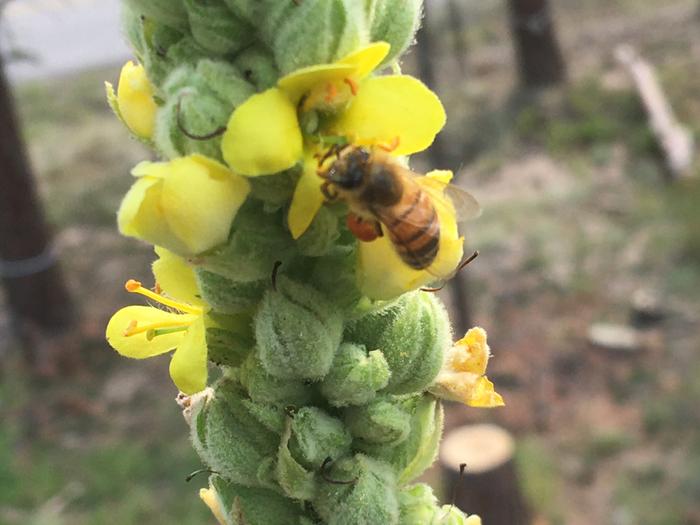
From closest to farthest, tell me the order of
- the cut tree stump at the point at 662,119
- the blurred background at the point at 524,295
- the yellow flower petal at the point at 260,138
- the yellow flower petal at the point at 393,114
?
the yellow flower petal at the point at 260,138 < the yellow flower petal at the point at 393,114 < the blurred background at the point at 524,295 < the cut tree stump at the point at 662,119

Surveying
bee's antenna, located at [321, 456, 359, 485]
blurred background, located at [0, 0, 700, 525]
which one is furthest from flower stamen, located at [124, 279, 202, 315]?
blurred background, located at [0, 0, 700, 525]

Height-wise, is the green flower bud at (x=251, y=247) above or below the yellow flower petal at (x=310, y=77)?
below

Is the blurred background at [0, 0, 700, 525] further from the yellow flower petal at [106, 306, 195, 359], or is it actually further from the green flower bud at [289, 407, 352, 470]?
the green flower bud at [289, 407, 352, 470]

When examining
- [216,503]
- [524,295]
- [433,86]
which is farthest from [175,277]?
[524,295]

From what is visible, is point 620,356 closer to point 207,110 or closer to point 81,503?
point 81,503

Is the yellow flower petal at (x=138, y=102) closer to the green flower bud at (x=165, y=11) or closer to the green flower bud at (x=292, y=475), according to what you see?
the green flower bud at (x=165, y=11)

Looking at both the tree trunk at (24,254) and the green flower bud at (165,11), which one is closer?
the green flower bud at (165,11)

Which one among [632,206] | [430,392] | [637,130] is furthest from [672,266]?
[430,392]

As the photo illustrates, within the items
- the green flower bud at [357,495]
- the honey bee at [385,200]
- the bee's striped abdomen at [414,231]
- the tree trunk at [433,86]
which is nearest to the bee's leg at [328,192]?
the honey bee at [385,200]
